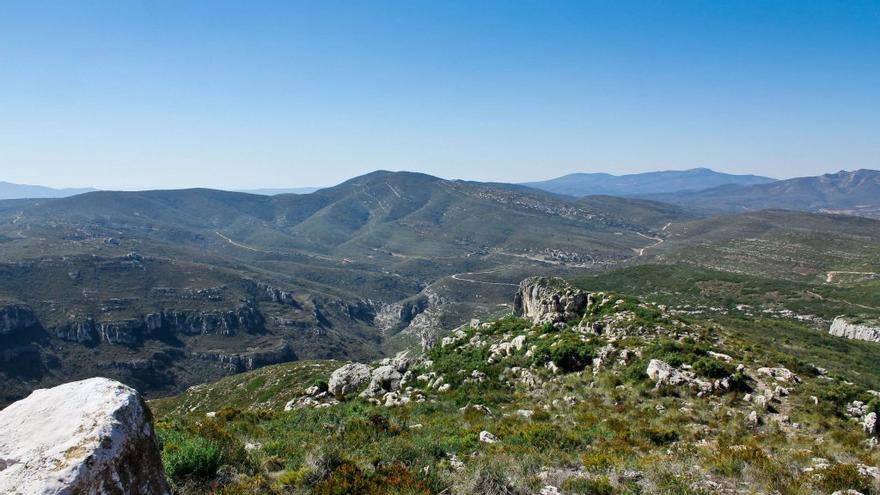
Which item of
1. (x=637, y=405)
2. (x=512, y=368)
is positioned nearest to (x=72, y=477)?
(x=637, y=405)

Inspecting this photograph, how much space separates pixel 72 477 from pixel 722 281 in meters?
124

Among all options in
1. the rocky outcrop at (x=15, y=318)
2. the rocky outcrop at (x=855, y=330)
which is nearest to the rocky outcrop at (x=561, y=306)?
the rocky outcrop at (x=855, y=330)

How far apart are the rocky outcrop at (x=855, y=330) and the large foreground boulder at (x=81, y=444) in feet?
242

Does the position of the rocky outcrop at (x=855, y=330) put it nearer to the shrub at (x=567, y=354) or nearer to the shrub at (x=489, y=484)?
the shrub at (x=567, y=354)

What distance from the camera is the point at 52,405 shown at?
20.6ft

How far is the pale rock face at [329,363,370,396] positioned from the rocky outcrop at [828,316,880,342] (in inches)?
2402

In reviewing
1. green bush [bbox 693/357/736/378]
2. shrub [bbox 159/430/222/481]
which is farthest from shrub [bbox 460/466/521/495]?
green bush [bbox 693/357/736/378]

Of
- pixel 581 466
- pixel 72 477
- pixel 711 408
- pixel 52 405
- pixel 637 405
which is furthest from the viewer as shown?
pixel 637 405

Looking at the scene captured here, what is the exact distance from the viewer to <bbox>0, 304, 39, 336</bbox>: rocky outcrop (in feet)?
538

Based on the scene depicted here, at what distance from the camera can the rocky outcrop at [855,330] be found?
58688 millimetres

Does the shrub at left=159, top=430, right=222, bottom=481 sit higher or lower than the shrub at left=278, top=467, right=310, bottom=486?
higher

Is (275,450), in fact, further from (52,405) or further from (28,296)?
(28,296)

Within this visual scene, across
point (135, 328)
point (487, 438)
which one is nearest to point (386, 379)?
point (487, 438)

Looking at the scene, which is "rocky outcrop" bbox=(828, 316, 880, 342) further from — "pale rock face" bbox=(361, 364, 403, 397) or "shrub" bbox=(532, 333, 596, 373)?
"pale rock face" bbox=(361, 364, 403, 397)
